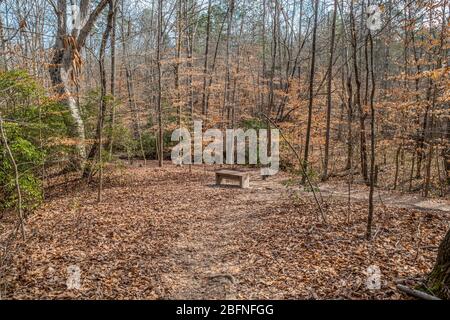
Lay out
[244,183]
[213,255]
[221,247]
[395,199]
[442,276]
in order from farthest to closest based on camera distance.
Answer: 1. [244,183]
2. [395,199]
3. [221,247]
4. [213,255]
5. [442,276]

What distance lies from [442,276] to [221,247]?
2912mm

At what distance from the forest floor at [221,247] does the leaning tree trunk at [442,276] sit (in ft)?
1.13

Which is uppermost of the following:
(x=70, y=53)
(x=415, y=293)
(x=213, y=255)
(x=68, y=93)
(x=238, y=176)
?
(x=70, y=53)

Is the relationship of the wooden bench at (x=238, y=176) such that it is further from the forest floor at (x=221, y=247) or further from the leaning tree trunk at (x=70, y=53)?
the leaning tree trunk at (x=70, y=53)

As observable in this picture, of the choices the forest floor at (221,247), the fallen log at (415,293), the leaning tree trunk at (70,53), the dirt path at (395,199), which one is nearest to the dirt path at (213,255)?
the forest floor at (221,247)

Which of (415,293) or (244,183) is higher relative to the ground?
(244,183)

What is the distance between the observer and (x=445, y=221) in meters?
5.46

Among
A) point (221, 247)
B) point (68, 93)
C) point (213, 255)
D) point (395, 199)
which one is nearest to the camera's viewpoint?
point (213, 255)

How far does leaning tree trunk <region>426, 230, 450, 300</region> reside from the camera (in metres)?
2.81

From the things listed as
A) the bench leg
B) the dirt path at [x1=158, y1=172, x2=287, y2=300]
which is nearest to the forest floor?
the dirt path at [x1=158, y1=172, x2=287, y2=300]

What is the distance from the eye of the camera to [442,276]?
290 centimetres

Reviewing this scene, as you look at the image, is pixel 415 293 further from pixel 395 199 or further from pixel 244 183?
pixel 244 183

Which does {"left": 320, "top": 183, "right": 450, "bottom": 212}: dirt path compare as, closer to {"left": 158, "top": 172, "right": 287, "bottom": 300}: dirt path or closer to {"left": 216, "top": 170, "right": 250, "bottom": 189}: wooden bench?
Answer: {"left": 158, "top": 172, "right": 287, "bottom": 300}: dirt path

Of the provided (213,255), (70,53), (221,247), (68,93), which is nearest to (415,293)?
(213,255)
